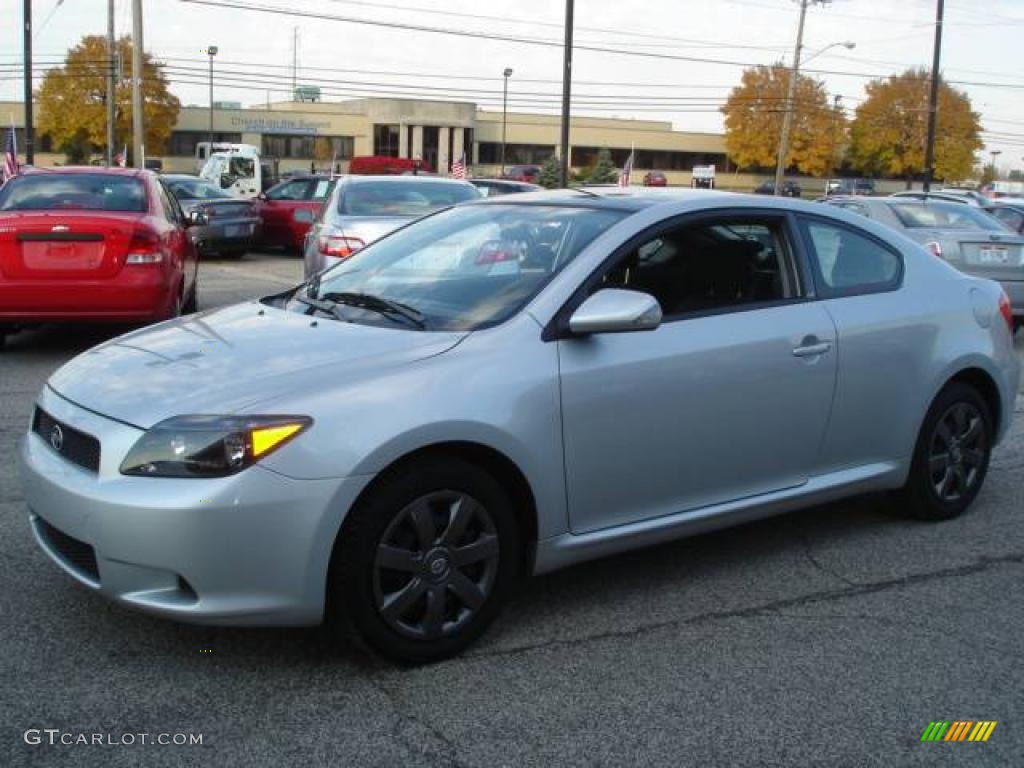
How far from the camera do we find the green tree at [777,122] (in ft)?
245

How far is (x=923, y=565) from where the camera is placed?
4.80 metres

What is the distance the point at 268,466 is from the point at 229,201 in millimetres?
17328

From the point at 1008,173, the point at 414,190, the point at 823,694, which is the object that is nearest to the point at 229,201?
the point at 414,190

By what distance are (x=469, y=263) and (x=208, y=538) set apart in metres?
1.67

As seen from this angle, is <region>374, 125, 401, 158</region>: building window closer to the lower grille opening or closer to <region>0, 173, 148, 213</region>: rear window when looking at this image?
<region>0, 173, 148, 213</region>: rear window

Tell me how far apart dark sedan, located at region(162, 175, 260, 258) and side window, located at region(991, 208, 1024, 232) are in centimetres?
1225

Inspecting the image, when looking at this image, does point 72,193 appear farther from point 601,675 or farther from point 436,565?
point 601,675

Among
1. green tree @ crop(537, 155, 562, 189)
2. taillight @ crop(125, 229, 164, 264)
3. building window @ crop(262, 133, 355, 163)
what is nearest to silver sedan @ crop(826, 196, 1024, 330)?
taillight @ crop(125, 229, 164, 264)

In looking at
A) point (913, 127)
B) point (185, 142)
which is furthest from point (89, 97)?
point (913, 127)

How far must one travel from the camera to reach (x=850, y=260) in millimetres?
4980

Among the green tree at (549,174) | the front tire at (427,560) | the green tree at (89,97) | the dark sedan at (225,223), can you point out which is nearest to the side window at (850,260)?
the front tire at (427,560)

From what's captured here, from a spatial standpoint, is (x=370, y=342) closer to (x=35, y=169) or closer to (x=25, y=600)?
(x=25, y=600)

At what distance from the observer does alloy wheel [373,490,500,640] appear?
11.5 ft

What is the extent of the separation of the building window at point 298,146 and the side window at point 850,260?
73.7 m
